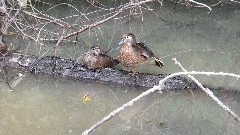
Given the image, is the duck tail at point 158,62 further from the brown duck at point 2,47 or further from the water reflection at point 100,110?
the brown duck at point 2,47

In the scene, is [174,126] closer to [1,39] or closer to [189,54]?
[189,54]

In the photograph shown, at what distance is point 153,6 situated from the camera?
270 inches

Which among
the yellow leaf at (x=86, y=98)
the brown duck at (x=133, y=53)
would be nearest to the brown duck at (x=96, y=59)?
the brown duck at (x=133, y=53)

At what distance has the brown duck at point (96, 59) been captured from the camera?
5227 millimetres

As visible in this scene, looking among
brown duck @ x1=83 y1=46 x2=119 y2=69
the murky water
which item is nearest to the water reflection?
the murky water

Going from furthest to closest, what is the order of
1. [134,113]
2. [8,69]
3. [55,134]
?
[8,69] → [134,113] → [55,134]

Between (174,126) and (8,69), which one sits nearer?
(174,126)

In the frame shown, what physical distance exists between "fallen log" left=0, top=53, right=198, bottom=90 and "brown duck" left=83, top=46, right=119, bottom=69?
6 cm

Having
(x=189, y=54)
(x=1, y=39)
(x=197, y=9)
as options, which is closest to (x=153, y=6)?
(x=197, y=9)

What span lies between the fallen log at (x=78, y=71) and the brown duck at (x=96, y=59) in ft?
0.19

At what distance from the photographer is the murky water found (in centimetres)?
443

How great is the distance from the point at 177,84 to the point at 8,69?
195cm

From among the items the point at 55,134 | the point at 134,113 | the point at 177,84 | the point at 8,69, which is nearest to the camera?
the point at 55,134

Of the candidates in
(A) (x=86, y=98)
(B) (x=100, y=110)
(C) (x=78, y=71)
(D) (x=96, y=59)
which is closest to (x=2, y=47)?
(C) (x=78, y=71)
